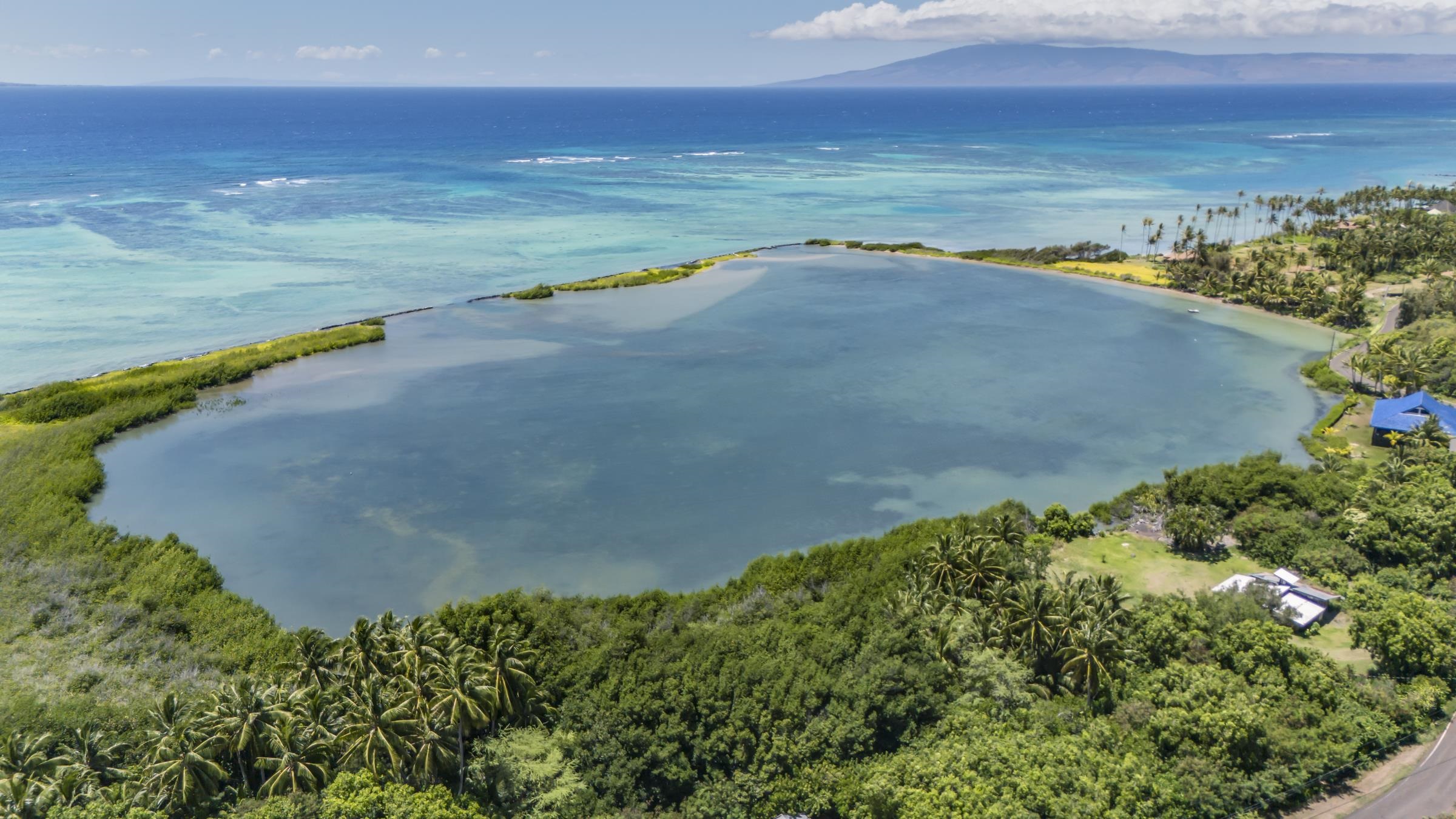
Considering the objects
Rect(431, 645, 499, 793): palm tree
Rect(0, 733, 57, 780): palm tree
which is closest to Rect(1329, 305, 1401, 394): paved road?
Rect(431, 645, 499, 793): palm tree

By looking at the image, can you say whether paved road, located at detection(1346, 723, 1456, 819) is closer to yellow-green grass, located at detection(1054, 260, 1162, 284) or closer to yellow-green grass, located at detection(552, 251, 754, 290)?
yellow-green grass, located at detection(1054, 260, 1162, 284)

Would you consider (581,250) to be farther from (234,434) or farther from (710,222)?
(234,434)

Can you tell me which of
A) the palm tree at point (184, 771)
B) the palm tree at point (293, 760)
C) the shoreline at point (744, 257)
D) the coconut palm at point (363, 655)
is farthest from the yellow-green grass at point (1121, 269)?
the palm tree at point (184, 771)

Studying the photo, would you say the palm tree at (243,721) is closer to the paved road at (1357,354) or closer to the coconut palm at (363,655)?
the coconut palm at (363,655)

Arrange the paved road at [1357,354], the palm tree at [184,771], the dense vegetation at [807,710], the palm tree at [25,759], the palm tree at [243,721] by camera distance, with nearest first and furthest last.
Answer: the palm tree at [184,771] < the palm tree at [25,759] < the dense vegetation at [807,710] < the palm tree at [243,721] < the paved road at [1357,354]

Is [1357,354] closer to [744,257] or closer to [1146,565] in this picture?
[1146,565]
